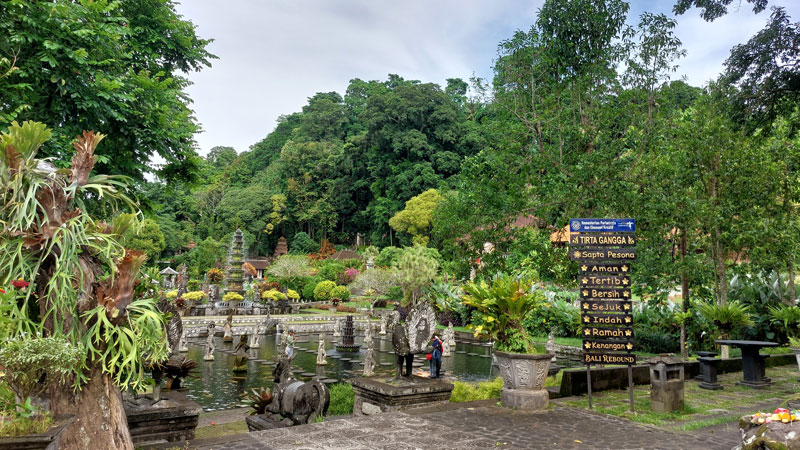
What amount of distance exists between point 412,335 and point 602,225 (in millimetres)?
3860

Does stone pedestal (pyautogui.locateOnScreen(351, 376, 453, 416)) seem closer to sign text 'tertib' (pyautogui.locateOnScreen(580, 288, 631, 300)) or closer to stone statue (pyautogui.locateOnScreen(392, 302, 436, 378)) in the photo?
stone statue (pyautogui.locateOnScreen(392, 302, 436, 378))

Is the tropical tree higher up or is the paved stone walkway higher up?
the tropical tree

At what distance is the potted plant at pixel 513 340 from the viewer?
819cm

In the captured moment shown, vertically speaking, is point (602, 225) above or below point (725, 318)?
above

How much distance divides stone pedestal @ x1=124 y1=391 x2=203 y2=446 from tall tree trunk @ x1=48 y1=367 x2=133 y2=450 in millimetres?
1862

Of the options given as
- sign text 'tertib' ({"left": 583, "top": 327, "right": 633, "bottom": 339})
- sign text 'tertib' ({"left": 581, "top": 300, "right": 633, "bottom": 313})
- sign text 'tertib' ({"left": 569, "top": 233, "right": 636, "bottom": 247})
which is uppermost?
sign text 'tertib' ({"left": 569, "top": 233, "right": 636, "bottom": 247})

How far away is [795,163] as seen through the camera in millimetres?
15062

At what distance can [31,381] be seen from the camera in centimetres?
411

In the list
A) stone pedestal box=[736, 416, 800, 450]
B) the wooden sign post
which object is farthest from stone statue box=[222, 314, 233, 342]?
stone pedestal box=[736, 416, 800, 450]

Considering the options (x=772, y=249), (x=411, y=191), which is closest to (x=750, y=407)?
(x=772, y=249)

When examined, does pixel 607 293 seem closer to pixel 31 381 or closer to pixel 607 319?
pixel 607 319

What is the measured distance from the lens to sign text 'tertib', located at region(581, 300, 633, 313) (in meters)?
8.52

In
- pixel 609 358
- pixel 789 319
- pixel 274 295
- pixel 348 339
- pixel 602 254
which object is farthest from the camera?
pixel 274 295

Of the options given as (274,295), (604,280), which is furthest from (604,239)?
(274,295)
